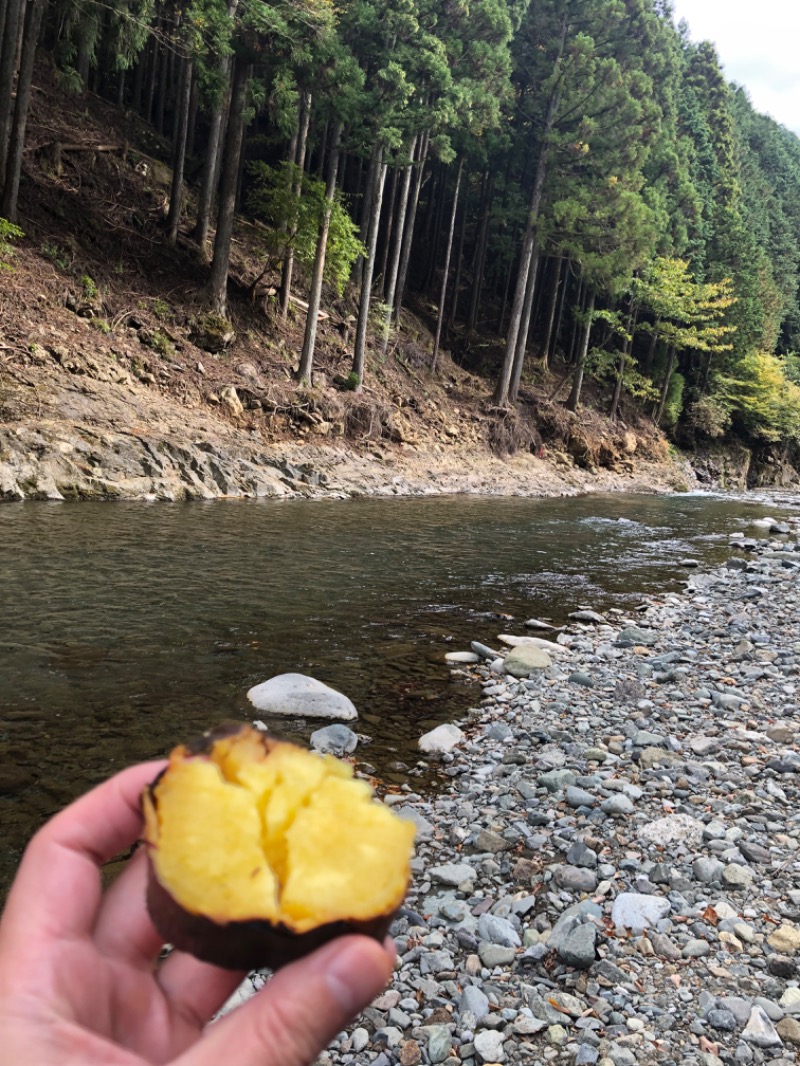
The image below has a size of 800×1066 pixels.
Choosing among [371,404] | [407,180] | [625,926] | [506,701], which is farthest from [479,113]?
[625,926]

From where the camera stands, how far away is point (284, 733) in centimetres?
403

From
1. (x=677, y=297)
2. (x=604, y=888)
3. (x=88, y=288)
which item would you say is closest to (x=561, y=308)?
(x=677, y=297)

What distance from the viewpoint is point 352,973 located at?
2.81ft

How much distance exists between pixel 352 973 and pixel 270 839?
196 mm

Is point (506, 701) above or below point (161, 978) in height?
below

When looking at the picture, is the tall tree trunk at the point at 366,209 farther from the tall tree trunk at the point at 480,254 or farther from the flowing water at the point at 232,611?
the flowing water at the point at 232,611

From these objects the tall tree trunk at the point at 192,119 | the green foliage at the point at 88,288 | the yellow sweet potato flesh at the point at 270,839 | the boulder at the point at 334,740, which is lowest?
the boulder at the point at 334,740

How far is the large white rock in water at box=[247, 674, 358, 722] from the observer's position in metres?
4.31

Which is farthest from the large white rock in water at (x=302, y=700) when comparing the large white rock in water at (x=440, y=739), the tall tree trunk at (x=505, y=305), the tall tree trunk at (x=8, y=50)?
the tall tree trunk at (x=505, y=305)

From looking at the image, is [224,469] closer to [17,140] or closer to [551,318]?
[17,140]

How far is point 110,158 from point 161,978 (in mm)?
22475

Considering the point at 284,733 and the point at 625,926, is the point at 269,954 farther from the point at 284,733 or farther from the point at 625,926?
the point at 284,733

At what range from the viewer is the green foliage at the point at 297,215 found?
17.3 metres

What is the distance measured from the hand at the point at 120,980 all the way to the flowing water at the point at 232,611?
78.6 inches
